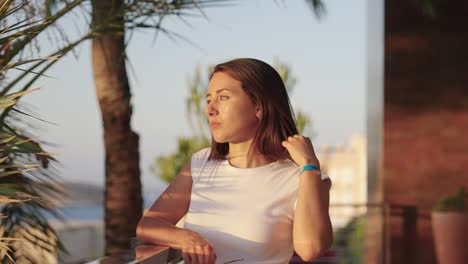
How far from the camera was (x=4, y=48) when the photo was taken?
2.70 metres

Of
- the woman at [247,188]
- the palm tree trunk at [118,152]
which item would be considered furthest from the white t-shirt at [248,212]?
the palm tree trunk at [118,152]

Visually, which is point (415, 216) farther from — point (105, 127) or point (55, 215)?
point (55, 215)

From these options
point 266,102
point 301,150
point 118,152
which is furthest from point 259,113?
point 118,152

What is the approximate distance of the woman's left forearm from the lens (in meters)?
1.89

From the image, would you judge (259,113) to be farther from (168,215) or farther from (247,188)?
(168,215)

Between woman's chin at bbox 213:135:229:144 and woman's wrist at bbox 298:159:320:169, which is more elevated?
woman's chin at bbox 213:135:229:144

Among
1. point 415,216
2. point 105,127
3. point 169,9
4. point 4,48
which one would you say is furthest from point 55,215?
point 415,216

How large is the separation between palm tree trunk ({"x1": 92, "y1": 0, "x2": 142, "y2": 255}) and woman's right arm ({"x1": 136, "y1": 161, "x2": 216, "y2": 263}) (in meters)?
2.37

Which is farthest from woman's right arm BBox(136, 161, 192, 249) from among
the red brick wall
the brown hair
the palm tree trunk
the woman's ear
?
the red brick wall

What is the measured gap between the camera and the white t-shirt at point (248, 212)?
1.93m

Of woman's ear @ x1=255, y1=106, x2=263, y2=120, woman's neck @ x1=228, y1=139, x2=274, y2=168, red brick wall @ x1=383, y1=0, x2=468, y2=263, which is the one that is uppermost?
woman's ear @ x1=255, y1=106, x2=263, y2=120

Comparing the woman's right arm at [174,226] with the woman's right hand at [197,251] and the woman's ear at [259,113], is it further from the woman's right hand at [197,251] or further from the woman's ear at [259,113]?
the woman's ear at [259,113]

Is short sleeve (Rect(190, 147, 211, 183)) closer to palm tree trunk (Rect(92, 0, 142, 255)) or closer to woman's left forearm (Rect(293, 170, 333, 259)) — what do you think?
woman's left forearm (Rect(293, 170, 333, 259))

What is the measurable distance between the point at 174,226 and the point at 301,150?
36 cm
